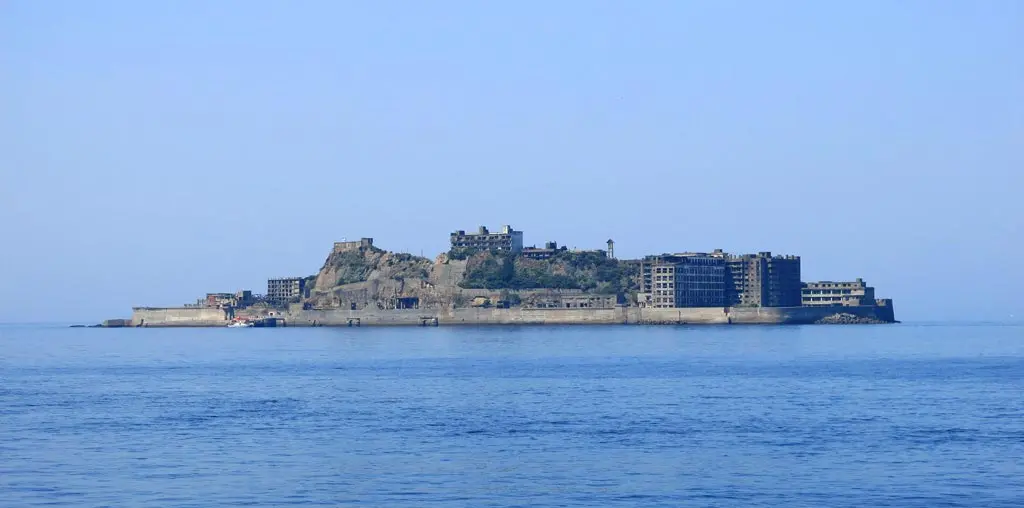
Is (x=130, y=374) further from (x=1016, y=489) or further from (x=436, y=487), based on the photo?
(x=1016, y=489)

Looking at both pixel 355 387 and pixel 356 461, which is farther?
pixel 355 387

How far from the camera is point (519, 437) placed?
40344mm

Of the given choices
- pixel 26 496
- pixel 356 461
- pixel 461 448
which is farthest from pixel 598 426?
pixel 26 496

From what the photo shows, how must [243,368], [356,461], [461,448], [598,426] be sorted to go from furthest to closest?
[243,368]
[598,426]
[461,448]
[356,461]

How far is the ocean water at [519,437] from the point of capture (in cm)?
3036

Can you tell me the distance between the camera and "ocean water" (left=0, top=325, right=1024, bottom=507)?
99.6 ft

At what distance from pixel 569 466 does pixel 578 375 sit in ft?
121

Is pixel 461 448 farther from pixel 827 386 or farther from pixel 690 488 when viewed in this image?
pixel 827 386

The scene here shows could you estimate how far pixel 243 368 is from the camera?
8119 centimetres

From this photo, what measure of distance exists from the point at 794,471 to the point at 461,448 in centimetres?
931

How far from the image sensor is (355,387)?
205 ft

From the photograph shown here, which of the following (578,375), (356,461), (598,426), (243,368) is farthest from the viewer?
(243,368)

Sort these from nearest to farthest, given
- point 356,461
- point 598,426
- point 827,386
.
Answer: point 356,461 < point 598,426 < point 827,386

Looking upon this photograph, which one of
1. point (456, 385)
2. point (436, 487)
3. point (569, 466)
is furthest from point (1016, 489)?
point (456, 385)
